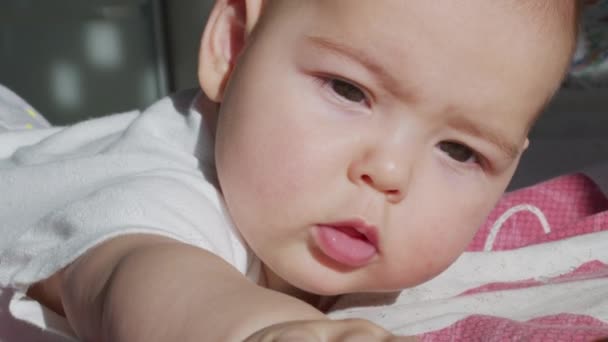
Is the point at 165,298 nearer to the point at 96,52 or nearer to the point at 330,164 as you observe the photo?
the point at 330,164

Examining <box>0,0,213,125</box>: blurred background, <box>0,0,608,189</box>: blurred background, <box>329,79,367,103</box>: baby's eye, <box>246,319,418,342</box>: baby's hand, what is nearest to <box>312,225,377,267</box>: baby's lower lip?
<box>329,79,367,103</box>: baby's eye

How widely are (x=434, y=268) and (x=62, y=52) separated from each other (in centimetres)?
165

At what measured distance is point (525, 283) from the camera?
0.93m

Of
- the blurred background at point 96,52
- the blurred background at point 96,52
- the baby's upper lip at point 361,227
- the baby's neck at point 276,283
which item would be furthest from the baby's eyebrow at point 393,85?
the blurred background at point 96,52

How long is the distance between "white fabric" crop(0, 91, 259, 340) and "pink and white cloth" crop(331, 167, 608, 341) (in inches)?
6.3

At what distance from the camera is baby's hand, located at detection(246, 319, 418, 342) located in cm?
49

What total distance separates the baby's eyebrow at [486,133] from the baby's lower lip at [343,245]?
0.12 metres

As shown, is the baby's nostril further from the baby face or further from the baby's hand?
the baby's hand

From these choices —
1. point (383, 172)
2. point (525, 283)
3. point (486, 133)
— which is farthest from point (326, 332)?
point (525, 283)

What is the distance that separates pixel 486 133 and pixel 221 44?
0.85 feet

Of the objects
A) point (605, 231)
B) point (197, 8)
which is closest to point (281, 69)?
point (605, 231)

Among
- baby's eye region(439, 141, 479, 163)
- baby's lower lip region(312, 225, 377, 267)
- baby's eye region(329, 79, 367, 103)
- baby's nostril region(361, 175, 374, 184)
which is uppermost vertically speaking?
baby's eye region(329, 79, 367, 103)

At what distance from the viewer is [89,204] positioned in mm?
758

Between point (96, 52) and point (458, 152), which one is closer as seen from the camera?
point (458, 152)
